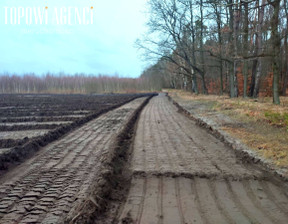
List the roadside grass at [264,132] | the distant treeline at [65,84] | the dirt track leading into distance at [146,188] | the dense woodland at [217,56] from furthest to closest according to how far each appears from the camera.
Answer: the distant treeline at [65,84] < the dense woodland at [217,56] < the roadside grass at [264,132] < the dirt track leading into distance at [146,188]

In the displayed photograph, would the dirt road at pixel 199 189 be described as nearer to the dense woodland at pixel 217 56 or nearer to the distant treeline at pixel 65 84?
the dense woodland at pixel 217 56

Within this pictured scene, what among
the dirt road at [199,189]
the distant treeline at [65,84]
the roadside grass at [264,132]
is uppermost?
the distant treeline at [65,84]

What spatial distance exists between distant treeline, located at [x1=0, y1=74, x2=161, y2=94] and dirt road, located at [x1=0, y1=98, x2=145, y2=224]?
4524 cm

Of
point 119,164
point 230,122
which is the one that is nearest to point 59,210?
point 119,164

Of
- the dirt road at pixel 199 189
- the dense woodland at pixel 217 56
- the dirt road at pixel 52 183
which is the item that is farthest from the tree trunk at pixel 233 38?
the dirt road at pixel 52 183

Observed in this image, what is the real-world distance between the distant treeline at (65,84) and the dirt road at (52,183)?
45.2 metres

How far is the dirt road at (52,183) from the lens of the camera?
3535 millimetres

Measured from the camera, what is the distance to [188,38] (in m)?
31.9

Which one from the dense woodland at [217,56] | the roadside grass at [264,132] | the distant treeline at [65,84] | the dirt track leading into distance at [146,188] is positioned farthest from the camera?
the distant treeline at [65,84]

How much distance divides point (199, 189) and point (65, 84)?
1972 inches

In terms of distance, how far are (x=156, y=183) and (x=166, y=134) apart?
14.7 ft

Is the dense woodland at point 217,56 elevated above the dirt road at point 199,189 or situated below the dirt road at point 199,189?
above

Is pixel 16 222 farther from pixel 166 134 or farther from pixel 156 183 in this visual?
pixel 166 134

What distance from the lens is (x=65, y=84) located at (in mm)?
51438
